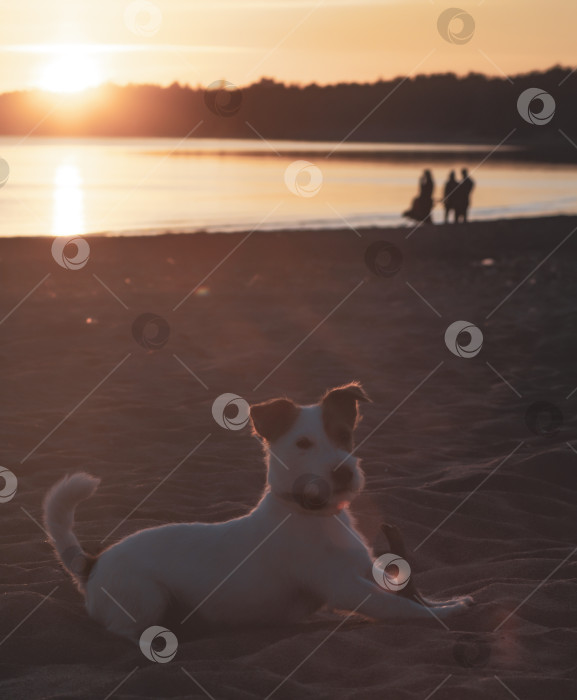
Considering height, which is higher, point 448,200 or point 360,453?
point 448,200

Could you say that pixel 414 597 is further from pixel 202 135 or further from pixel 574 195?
pixel 202 135

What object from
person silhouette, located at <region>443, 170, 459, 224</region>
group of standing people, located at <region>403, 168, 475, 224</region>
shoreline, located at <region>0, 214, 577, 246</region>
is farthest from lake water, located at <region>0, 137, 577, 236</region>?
person silhouette, located at <region>443, 170, 459, 224</region>

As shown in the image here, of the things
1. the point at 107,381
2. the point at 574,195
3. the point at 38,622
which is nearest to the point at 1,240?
the point at 107,381

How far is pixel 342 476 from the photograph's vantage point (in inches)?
187

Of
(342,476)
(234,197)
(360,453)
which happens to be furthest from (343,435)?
(234,197)

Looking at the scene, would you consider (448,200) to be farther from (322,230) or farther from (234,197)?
(234,197)

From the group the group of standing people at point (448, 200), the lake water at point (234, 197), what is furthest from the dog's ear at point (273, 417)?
the group of standing people at point (448, 200)

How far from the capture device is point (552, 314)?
14.3 m

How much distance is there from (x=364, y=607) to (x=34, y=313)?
10.5m

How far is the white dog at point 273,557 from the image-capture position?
4.83 meters

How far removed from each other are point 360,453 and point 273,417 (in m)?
3.52

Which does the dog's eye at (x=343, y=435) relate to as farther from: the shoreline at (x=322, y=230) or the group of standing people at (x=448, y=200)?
the group of standing people at (x=448, y=200)

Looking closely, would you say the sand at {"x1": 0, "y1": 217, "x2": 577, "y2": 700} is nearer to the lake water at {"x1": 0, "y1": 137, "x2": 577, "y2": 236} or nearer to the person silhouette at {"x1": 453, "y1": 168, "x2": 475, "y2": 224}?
the person silhouette at {"x1": 453, "y1": 168, "x2": 475, "y2": 224}

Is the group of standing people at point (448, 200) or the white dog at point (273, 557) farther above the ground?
the group of standing people at point (448, 200)
